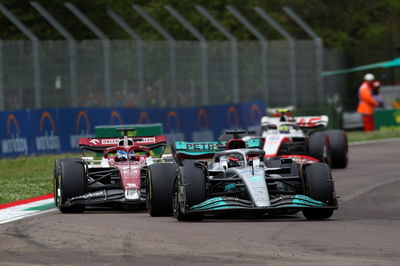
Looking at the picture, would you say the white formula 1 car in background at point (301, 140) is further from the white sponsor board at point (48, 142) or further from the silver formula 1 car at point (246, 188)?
the silver formula 1 car at point (246, 188)

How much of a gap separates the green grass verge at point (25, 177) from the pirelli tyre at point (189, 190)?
4.88m

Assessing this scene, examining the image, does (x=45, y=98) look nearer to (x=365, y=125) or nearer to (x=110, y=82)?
(x=110, y=82)

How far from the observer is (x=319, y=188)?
1417 centimetres

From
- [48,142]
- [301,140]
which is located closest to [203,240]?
[301,140]

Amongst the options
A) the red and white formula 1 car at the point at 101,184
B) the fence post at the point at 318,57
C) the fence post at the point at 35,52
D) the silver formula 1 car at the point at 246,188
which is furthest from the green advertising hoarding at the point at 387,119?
the silver formula 1 car at the point at 246,188

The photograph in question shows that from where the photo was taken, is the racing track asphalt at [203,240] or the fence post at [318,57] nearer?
the racing track asphalt at [203,240]

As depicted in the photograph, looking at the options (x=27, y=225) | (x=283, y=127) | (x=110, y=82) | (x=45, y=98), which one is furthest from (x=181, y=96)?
(x=27, y=225)

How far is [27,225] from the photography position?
14094mm

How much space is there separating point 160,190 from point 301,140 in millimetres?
10032

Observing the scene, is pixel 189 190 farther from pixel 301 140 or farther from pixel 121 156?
pixel 301 140

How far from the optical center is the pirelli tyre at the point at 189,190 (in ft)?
45.6

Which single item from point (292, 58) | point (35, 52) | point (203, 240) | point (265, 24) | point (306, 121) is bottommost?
point (203, 240)

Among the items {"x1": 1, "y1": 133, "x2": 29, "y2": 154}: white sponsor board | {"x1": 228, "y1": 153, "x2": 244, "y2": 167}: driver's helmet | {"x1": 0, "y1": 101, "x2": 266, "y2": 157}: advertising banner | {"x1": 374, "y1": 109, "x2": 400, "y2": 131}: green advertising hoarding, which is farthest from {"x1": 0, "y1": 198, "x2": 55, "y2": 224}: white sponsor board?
{"x1": 374, "y1": 109, "x2": 400, "y2": 131}: green advertising hoarding

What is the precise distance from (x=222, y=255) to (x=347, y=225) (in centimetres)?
309
